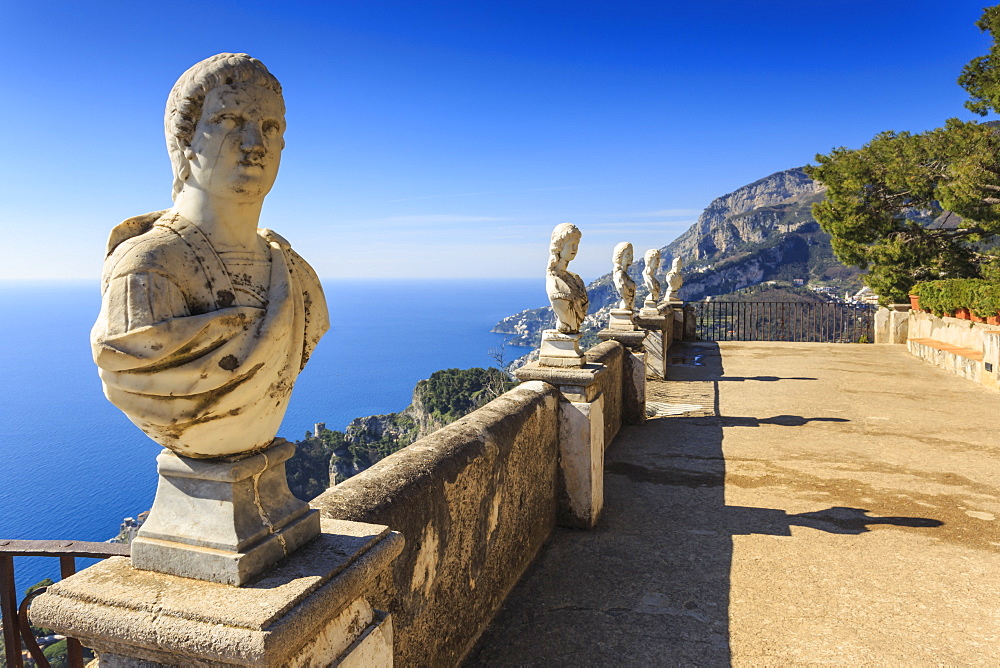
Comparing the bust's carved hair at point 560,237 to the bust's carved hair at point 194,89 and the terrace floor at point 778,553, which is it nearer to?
the terrace floor at point 778,553

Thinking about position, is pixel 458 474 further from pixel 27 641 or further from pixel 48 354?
pixel 48 354

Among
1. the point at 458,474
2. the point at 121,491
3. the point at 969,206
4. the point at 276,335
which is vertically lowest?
the point at 121,491

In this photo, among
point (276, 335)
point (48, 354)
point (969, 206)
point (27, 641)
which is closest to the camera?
point (276, 335)

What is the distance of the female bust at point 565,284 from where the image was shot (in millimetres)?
4668

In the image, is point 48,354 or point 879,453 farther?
point 48,354

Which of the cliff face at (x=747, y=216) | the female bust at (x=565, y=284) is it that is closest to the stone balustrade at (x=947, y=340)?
the female bust at (x=565, y=284)

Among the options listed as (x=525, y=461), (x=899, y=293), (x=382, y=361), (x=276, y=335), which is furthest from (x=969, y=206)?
(x=382, y=361)

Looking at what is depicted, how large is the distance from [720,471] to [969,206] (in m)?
9.88

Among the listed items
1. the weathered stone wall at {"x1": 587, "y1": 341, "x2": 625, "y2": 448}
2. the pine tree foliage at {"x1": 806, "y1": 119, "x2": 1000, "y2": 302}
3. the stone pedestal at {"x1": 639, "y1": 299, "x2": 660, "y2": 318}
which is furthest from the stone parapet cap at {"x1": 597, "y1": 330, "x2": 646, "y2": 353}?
the pine tree foliage at {"x1": 806, "y1": 119, "x2": 1000, "y2": 302}

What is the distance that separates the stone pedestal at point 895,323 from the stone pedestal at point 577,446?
13590 millimetres

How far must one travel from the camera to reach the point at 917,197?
1464cm

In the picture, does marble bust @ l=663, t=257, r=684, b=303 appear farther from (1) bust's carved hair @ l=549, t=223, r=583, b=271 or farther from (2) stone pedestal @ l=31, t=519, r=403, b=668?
(2) stone pedestal @ l=31, t=519, r=403, b=668

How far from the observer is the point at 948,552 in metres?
4.07

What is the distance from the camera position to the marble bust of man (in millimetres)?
1244
